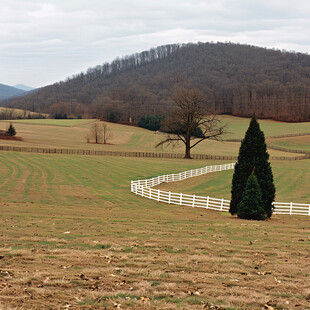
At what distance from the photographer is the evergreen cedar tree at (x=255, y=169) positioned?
22.2 meters

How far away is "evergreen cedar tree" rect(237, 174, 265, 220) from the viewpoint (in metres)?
21.5

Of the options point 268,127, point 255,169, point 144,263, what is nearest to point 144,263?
point 144,263

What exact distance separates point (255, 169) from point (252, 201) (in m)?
2.02

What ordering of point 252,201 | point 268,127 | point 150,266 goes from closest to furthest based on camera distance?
point 150,266, point 252,201, point 268,127

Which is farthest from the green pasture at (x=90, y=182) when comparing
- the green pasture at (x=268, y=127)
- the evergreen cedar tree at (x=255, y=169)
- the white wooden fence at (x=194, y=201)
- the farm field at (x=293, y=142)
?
the green pasture at (x=268, y=127)

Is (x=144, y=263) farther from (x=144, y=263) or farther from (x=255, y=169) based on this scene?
(x=255, y=169)

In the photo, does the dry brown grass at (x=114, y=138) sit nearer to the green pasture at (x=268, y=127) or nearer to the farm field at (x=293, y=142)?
the farm field at (x=293, y=142)

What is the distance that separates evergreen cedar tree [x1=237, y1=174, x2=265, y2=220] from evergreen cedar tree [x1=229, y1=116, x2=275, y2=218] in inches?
22.4

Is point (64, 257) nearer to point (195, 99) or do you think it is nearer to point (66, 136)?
point (195, 99)

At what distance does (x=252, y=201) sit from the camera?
21656mm

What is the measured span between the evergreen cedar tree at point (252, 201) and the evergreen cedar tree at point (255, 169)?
568 mm

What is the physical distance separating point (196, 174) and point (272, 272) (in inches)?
1478

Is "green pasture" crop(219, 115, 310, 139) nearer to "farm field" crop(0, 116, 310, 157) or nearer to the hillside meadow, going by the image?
"farm field" crop(0, 116, 310, 157)

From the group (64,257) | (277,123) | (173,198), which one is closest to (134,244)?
(64,257)
